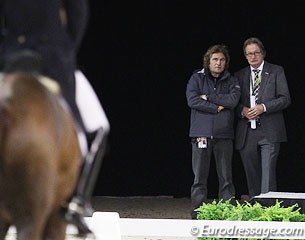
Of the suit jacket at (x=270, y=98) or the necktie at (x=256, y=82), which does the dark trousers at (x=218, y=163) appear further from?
the necktie at (x=256, y=82)

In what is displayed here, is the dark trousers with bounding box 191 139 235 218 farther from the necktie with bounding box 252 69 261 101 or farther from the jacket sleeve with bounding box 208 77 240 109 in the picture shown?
the necktie with bounding box 252 69 261 101

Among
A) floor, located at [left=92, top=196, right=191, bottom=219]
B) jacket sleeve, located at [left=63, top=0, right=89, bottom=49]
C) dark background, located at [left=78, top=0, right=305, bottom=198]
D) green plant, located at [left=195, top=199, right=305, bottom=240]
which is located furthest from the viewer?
dark background, located at [left=78, top=0, right=305, bottom=198]

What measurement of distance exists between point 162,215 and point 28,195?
7.52 meters

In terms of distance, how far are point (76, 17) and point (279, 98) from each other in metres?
5.67

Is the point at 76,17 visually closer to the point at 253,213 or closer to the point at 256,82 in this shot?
the point at 253,213

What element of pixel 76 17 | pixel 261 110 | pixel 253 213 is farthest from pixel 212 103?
pixel 76 17

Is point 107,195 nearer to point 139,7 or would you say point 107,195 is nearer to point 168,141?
point 168,141

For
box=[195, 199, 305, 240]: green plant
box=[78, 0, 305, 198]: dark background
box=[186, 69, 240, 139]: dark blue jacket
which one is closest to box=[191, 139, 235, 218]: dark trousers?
box=[186, 69, 240, 139]: dark blue jacket

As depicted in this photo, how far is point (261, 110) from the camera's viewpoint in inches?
390

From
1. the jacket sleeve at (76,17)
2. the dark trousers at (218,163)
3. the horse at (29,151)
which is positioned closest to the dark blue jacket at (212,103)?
the dark trousers at (218,163)

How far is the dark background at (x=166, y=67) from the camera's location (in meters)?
12.5

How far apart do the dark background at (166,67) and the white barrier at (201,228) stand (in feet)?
15.9

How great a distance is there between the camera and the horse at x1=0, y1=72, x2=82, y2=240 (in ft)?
12.7

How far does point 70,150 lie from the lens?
4.14m
